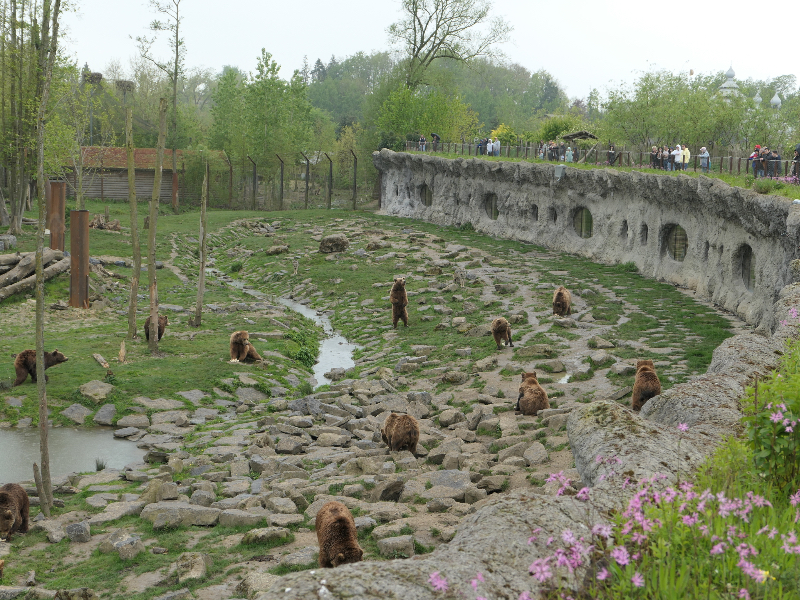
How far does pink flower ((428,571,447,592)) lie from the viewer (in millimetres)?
4007

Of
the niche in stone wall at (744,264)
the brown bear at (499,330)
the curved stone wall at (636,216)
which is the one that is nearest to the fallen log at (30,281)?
the brown bear at (499,330)

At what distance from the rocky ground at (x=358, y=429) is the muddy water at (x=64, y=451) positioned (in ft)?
1.17

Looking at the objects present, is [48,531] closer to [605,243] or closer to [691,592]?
[691,592]

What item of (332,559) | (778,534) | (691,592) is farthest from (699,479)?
(332,559)

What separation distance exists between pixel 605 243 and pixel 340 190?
1366 inches

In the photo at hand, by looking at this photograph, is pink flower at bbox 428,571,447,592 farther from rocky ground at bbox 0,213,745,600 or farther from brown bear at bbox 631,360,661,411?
brown bear at bbox 631,360,661,411

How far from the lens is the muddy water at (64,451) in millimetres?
11930

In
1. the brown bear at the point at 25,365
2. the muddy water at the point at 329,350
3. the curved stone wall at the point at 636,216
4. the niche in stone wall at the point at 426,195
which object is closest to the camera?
the brown bear at the point at 25,365

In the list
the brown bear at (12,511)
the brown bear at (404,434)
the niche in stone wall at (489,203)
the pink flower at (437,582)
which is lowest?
the brown bear at (12,511)

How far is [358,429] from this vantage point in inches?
545

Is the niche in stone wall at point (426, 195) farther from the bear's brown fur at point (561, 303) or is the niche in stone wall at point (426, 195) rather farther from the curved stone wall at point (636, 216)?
the bear's brown fur at point (561, 303)

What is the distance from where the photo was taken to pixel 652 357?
15945 millimetres

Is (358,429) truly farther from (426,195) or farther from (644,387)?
(426,195)

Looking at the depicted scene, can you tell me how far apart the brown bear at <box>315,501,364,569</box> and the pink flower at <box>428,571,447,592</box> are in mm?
3196
